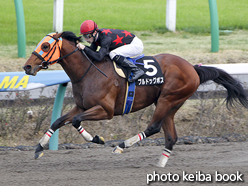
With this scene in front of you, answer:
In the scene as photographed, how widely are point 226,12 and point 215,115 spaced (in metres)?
11.4

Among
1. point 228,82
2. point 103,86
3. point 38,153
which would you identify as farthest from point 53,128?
point 228,82

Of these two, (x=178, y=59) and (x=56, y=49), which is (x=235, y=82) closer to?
(x=178, y=59)

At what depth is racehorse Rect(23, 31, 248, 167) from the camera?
399 cm

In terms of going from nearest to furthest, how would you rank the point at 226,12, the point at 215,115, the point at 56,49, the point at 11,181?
the point at 11,181 < the point at 56,49 < the point at 215,115 < the point at 226,12

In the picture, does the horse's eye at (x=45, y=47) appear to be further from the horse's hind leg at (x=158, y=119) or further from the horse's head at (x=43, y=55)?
the horse's hind leg at (x=158, y=119)

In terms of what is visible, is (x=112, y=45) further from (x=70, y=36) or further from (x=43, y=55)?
(x=43, y=55)

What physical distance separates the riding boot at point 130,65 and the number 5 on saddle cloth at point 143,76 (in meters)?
0.05

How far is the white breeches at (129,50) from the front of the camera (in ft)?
14.1

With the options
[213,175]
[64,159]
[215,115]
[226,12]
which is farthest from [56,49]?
[226,12]

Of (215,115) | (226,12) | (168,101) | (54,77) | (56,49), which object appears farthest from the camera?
(226,12)

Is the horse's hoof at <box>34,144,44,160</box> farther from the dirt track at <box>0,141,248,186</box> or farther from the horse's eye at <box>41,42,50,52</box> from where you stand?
the horse's eye at <box>41,42,50,52</box>

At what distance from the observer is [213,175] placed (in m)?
3.81

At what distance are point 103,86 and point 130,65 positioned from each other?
1.36 ft

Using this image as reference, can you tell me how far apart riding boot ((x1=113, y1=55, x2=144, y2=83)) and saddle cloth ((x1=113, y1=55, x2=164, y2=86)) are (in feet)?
0.17
